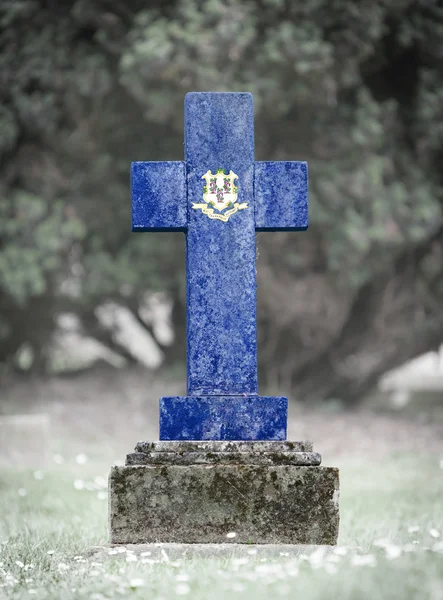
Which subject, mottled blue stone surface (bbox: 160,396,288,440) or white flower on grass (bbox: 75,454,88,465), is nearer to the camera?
mottled blue stone surface (bbox: 160,396,288,440)

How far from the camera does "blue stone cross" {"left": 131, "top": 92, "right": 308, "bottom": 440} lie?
4.66m

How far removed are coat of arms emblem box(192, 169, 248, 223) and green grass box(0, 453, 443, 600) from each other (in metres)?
1.89

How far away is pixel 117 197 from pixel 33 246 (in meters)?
1.47

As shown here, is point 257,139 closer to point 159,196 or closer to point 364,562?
point 159,196

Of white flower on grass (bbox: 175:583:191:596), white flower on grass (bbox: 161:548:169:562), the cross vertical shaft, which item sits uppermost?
Result: the cross vertical shaft

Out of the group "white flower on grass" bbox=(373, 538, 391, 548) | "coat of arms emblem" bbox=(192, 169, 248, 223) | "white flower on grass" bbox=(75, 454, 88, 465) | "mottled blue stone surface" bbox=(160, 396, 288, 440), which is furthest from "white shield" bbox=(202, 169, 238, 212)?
"white flower on grass" bbox=(75, 454, 88, 465)

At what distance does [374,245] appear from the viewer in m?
11.4

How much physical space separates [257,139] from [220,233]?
637 cm

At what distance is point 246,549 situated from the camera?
423 centimetres

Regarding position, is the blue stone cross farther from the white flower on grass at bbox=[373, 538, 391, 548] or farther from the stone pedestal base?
the white flower on grass at bbox=[373, 538, 391, 548]

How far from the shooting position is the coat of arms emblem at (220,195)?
16.0ft

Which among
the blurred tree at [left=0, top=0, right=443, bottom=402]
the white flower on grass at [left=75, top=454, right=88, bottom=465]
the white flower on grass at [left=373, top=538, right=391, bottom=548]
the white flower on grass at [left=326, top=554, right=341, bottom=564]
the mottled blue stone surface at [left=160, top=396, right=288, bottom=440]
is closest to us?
the white flower on grass at [left=326, top=554, right=341, bottom=564]

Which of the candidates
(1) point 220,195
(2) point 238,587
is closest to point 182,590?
(2) point 238,587

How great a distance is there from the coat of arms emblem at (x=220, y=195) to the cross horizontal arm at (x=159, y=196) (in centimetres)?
11
